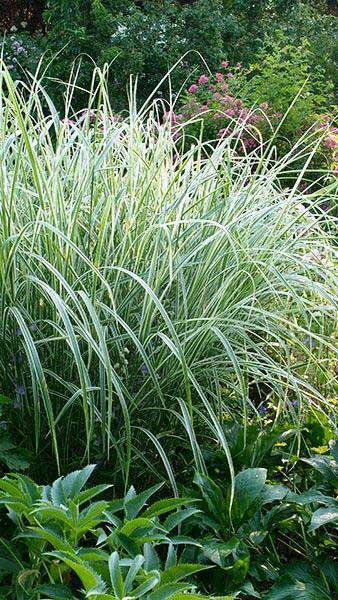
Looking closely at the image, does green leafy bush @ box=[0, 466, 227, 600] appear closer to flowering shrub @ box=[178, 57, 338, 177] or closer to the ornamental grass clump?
the ornamental grass clump

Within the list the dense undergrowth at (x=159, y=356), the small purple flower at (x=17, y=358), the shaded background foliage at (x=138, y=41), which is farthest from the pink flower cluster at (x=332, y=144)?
the small purple flower at (x=17, y=358)

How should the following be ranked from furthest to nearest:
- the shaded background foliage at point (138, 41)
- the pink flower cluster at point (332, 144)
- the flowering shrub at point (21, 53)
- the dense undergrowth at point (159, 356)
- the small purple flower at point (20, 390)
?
the flowering shrub at point (21, 53), the shaded background foliage at point (138, 41), the pink flower cluster at point (332, 144), the small purple flower at point (20, 390), the dense undergrowth at point (159, 356)

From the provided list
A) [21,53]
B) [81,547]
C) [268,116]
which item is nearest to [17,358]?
[81,547]

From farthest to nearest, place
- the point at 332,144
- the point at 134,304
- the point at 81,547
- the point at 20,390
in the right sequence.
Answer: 1. the point at 332,144
2. the point at 134,304
3. the point at 20,390
4. the point at 81,547

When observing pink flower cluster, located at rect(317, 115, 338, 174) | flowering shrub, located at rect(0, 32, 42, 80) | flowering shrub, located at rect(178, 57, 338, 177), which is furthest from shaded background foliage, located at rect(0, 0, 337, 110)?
pink flower cluster, located at rect(317, 115, 338, 174)

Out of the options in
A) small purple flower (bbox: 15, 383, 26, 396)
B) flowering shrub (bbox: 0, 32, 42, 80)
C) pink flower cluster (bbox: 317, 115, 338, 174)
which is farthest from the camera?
flowering shrub (bbox: 0, 32, 42, 80)

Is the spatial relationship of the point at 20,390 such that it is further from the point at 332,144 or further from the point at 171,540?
the point at 332,144

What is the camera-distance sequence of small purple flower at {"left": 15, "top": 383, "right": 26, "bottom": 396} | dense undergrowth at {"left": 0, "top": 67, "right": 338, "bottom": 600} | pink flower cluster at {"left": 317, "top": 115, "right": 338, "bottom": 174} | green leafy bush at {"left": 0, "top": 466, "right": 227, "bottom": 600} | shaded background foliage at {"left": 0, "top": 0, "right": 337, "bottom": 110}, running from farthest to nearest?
shaded background foliage at {"left": 0, "top": 0, "right": 337, "bottom": 110}
pink flower cluster at {"left": 317, "top": 115, "right": 338, "bottom": 174}
small purple flower at {"left": 15, "top": 383, "right": 26, "bottom": 396}
dense undergrowth at {"left": 0, "top": 67, "right": 338, "bottom": 600}
green leafy bush at {"left": 0, "top": 466, "right": 227, "bottom": 600}

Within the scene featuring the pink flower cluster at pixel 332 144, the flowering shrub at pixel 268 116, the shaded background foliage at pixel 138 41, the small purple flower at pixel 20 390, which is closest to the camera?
the small purple flower at pixel 20 390

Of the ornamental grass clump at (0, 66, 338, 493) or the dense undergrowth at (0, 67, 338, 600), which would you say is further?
the ornamental grass clump at (0, 66, 338, 493)

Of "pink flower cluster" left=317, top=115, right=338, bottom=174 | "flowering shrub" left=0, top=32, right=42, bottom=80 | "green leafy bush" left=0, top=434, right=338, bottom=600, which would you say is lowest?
"flowering shrub" left=0, top=32, right=42, bottom=80

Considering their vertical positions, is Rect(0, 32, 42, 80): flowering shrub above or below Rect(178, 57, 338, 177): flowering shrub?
below

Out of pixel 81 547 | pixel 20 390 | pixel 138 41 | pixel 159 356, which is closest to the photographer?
pixel 81 547

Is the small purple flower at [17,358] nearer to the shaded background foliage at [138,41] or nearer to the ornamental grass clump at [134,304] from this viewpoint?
the ornamental grass clump at [134,304]
